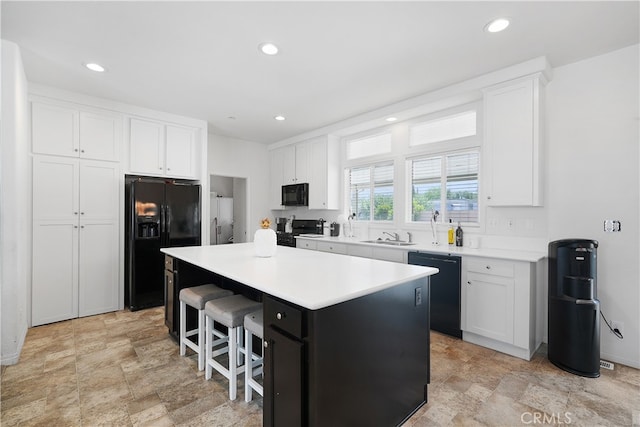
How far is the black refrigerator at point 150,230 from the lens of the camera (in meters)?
3.81

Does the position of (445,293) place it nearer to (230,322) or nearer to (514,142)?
(514,142)

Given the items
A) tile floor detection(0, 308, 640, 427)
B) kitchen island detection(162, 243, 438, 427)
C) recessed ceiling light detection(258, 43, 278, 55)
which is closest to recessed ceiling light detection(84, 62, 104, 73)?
recessed ceiling light detection(258, 43, 278, 55)

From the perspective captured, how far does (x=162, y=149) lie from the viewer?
14.0 feet

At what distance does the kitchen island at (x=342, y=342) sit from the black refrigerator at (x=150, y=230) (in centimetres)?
242

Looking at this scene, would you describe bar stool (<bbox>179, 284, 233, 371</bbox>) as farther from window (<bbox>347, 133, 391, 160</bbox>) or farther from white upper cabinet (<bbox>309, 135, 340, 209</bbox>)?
window (<bbox>347, 133, 391, 160</bbox>)

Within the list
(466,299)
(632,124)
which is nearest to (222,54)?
(466,299)

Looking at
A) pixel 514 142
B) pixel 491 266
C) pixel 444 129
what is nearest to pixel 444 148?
pixel 444 129

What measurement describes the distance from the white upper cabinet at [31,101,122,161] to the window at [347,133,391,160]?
130 inches

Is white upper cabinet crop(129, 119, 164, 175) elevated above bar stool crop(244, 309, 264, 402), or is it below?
above

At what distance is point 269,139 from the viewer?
19.1ft

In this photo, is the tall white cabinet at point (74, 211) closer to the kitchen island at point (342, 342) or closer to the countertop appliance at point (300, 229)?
the countertop appliance at point (300, 229)

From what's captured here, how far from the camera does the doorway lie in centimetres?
614

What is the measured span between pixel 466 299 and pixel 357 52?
2.52 meters

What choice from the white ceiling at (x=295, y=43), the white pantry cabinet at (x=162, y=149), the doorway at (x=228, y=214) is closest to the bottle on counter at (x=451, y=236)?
the white ceiling at (x=295, y=43)
